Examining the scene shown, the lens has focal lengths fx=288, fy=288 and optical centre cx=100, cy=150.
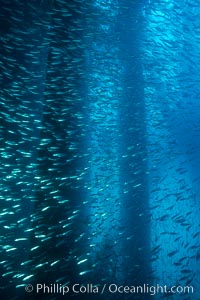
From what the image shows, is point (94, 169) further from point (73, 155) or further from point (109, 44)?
point (109, 44)

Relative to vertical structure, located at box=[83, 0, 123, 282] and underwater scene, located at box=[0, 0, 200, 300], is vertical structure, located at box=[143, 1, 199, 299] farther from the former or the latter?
vertical structure, located at box=[83, 0, 123, 282]

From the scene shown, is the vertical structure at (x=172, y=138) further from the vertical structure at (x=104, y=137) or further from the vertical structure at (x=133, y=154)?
the vertical structure at (x=104, y=137)

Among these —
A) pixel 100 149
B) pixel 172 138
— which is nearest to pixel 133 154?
pixel 100 149

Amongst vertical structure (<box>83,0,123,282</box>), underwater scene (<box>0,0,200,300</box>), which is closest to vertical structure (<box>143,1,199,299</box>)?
underwater scene (<box>0,0,200,300</box>)

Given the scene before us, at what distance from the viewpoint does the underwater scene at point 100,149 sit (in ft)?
10.5

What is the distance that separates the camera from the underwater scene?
10.5 feet

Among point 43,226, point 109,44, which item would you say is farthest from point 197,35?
point 43,226

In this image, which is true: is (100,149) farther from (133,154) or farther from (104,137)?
(133,154)

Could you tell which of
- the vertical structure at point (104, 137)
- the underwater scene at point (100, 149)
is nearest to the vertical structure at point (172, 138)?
the underwater scene at point (100, 149)

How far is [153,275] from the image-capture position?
10.0 feet

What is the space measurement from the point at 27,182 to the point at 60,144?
2.33 ft

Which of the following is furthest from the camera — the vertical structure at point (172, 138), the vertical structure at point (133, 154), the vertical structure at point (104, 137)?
the vertical structure at point (104, 137)

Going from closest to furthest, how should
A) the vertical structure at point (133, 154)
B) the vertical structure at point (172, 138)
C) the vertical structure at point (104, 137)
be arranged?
the vertical structure at point (172, 138), the vertical structure at point (133, 154), the vertical structure at point (104, 137)

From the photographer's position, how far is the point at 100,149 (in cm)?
403
